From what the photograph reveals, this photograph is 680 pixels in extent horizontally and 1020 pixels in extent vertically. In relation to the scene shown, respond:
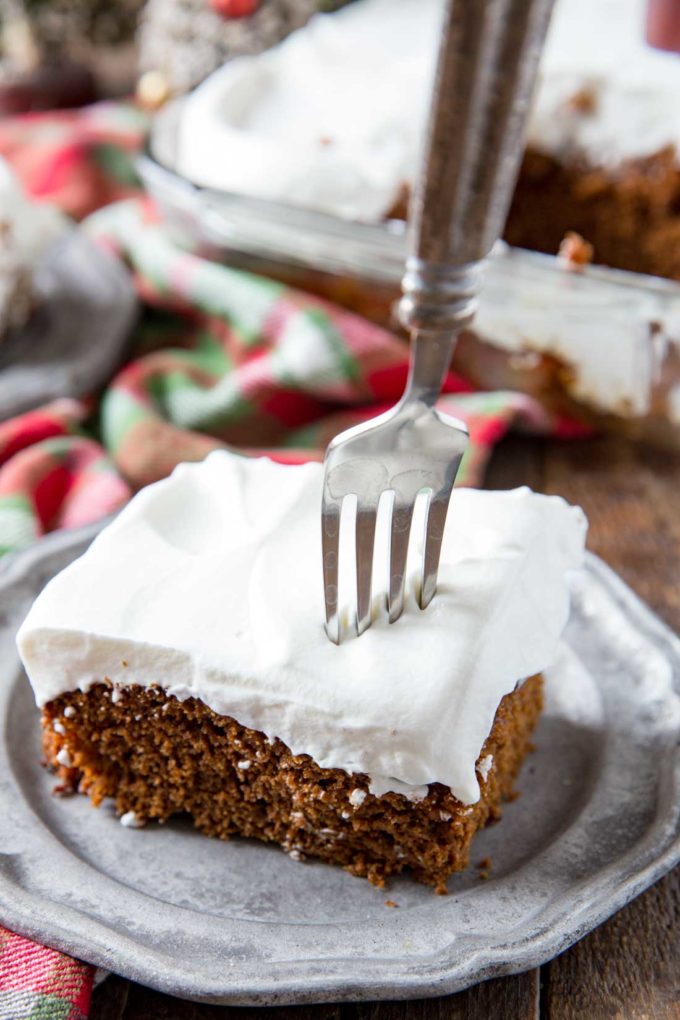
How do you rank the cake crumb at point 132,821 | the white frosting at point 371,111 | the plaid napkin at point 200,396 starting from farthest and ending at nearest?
the white frosting at point 371,111 < the plaid napkin at point 200,396 < the cake crumb at point 132,821

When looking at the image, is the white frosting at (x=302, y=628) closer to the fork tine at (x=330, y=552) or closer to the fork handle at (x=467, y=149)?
the fork tine at (x=330, y=552)

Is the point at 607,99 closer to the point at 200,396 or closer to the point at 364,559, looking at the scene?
the point at 200,396

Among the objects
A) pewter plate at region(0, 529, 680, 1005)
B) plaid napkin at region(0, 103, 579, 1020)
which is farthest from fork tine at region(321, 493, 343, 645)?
plaid napkin at region(0, 103, 579, 1020)

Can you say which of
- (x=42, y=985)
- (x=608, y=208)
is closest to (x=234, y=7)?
(x=608, y=208)

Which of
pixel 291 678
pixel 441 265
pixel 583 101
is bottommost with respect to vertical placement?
pixel 291 678

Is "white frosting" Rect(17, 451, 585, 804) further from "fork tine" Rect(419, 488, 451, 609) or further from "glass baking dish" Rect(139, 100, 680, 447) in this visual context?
"glass baking dish" Rect(139, 100, 680, 447)

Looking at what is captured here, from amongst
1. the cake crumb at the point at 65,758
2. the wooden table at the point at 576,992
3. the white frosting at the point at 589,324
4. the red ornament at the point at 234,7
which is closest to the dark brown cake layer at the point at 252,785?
the cake crumb at the point at 65,758
